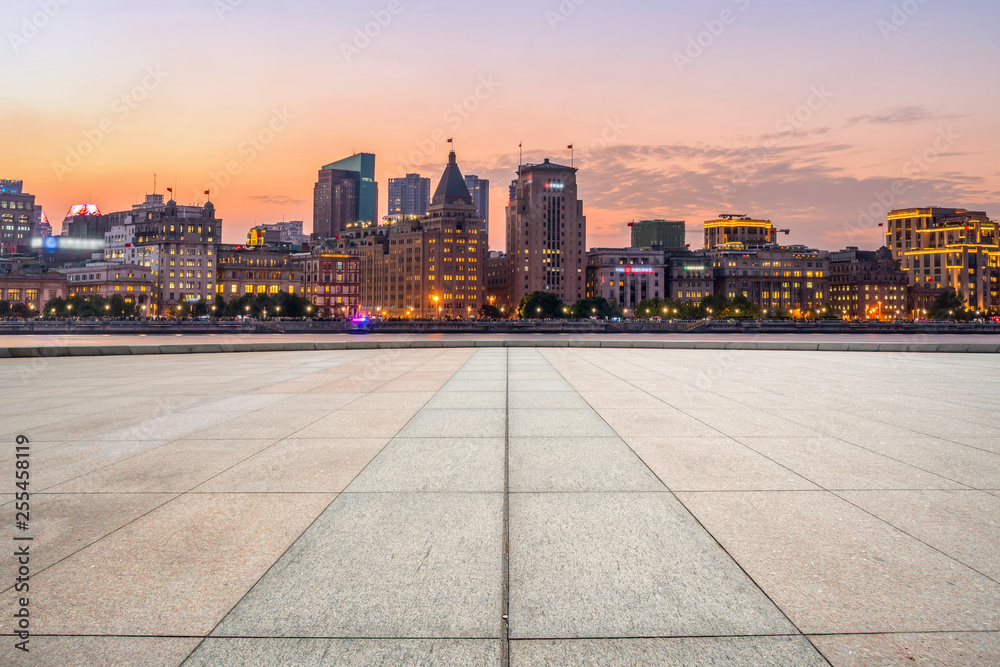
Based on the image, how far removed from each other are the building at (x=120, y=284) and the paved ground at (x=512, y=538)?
207411mm

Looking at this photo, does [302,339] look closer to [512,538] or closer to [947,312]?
[512,538]

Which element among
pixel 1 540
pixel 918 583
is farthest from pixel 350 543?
pixel 918 583

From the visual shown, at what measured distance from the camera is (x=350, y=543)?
551 cm

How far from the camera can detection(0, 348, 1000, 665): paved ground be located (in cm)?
402

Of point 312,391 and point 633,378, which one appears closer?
point 312,391

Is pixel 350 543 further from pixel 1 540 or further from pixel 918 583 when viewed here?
pixel 918 583

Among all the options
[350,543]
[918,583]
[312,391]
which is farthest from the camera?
[312,391]

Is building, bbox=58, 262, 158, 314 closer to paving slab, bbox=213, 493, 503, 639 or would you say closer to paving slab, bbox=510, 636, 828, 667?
paving slab, bbox=213, 493, 503, 639

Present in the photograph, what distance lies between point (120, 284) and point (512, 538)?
220 metres

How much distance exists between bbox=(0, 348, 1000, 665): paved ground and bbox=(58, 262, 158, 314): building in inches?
8166

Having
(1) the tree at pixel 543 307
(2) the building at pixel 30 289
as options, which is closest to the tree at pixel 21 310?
(2) the building at pixel 30 289

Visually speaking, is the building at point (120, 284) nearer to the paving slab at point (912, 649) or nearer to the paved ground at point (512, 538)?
the paved ground at point (512, 538)

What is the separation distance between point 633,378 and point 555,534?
1449 cm

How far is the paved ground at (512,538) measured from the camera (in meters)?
4.02
